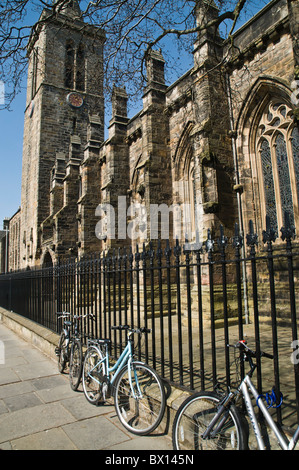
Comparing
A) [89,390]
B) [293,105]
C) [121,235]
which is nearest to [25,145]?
[121,235]

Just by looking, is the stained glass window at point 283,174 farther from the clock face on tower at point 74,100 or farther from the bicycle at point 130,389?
the clock face on tower at point 74,100

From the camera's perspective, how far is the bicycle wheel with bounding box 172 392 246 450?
2.35 meters

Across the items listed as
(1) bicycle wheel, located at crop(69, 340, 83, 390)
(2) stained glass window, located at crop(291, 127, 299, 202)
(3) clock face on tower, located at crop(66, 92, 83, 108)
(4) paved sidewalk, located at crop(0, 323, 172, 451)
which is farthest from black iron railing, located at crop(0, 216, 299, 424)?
(3) clock face on tower, located at crop(66, 92, 83, 108)

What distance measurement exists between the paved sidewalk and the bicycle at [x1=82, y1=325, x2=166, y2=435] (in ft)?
0.44

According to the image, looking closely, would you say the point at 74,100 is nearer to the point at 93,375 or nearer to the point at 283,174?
the point at 283,174

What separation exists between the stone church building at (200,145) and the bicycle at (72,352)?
15.2ft

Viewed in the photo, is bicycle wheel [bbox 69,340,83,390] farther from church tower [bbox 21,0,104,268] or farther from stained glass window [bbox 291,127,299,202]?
church tower [bbox 21,0,104,268]

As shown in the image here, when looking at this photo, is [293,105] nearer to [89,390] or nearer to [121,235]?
[89,390]

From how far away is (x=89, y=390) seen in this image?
13.9ft

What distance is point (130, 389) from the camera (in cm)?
355

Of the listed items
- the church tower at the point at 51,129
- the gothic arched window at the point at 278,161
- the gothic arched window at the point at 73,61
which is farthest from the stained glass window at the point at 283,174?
the gothic arched window at the point at 73,61

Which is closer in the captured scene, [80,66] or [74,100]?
[74,100]

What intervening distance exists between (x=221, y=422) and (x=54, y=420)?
2.11 meters

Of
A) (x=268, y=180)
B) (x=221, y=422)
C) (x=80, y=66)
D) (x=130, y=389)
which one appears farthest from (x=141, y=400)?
(x=80, y=66)
